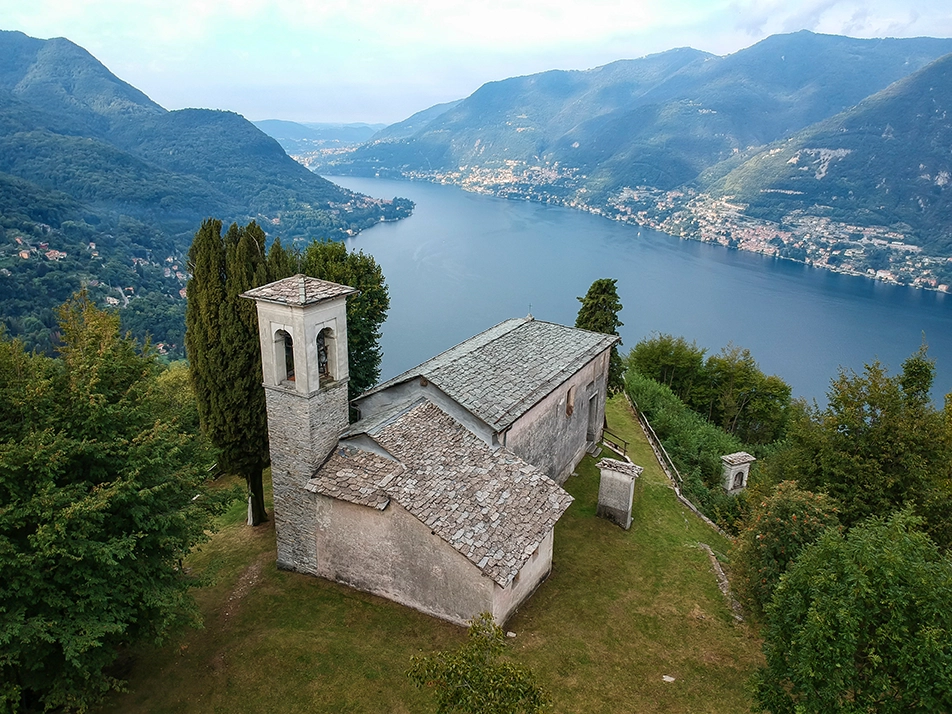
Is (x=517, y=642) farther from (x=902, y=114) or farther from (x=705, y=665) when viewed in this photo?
(x=902, y=114)

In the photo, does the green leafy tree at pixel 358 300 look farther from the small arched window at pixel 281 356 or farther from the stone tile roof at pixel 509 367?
the small arched window at pixel 281 356

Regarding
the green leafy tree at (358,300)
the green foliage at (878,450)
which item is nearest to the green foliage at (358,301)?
the green leafy tree at (358,300)

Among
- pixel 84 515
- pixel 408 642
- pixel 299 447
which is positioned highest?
pixel 84 515

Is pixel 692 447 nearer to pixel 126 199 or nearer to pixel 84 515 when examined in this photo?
pixel 84 515

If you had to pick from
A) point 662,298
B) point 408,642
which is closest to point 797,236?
point 662,298

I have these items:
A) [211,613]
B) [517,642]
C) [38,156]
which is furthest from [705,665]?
[38,156]

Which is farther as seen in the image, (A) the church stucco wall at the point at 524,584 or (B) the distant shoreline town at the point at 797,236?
(B) the distant shoreline town at the point at 797,236

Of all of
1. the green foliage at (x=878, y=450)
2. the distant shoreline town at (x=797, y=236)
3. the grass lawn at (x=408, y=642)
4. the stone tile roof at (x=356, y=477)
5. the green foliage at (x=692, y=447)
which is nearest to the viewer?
the grass lawn at (x=408, y=642)
